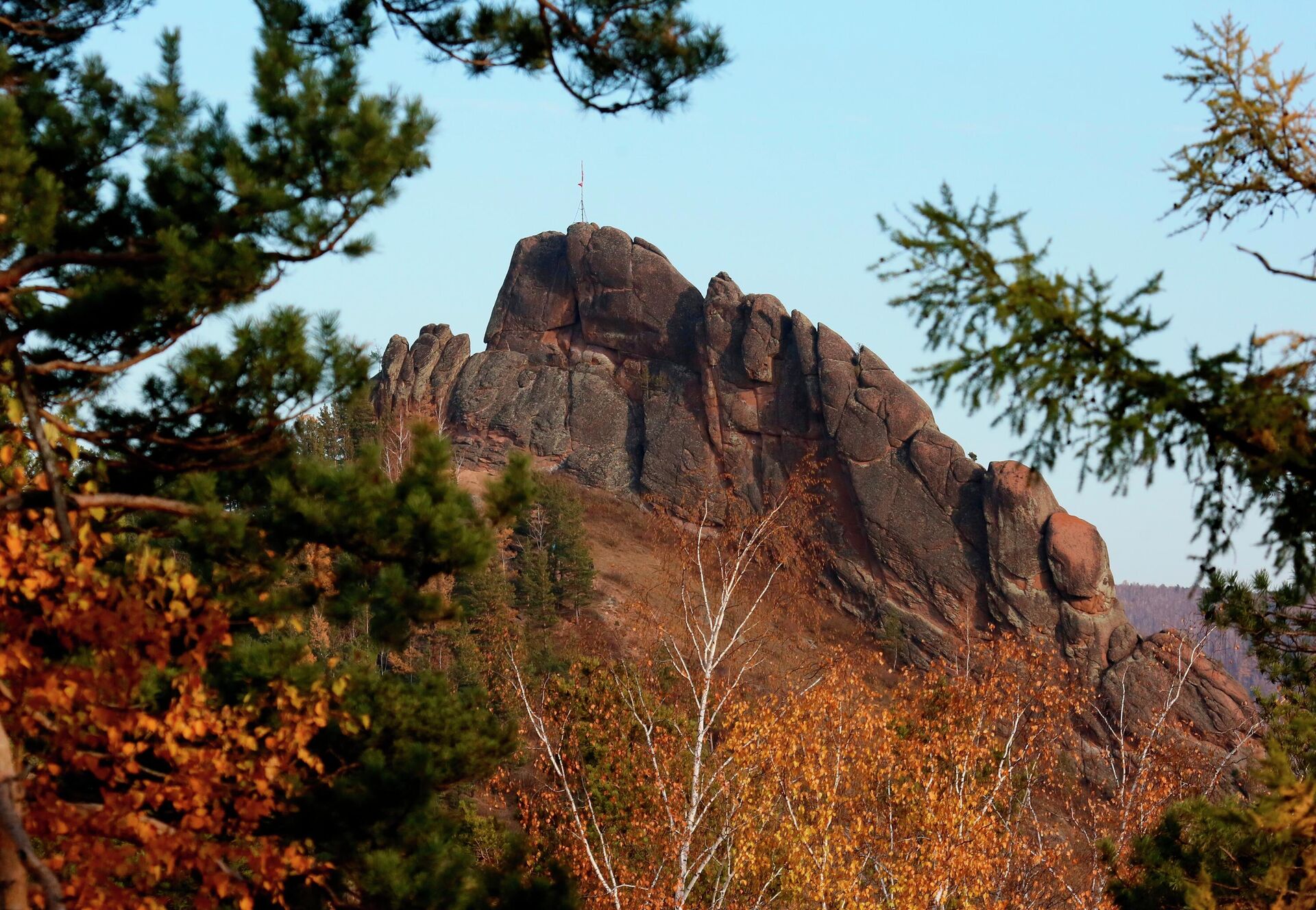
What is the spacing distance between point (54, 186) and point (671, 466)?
50.8 m

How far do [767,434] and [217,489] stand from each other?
49.0 meters

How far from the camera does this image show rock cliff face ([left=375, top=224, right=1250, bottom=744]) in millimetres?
49250

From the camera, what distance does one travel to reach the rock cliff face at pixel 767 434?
49250 mm

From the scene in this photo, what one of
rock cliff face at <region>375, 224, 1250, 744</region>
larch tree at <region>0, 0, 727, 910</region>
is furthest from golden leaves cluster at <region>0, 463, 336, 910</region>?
rock cliff face at <region>375, 224, 1250, 744</region>

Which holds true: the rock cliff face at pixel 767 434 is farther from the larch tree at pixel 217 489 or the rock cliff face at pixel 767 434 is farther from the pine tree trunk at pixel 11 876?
the pine tree trunk at pixel 11 876

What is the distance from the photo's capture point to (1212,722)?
1719 inches

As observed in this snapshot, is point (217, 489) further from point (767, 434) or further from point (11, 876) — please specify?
point (767, 434)

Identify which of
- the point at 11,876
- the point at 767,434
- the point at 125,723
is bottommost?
the point at 11,876

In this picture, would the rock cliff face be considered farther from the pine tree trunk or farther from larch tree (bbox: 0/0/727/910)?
the pine tree trunk

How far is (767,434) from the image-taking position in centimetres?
5675

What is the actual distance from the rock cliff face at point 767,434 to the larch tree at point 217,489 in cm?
3931

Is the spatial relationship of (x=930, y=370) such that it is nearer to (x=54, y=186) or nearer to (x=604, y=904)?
(x=54, y=186)

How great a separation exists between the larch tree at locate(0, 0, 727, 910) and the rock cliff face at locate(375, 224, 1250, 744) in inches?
1548

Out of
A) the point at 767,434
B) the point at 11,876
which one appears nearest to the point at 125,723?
the point at 11,876
